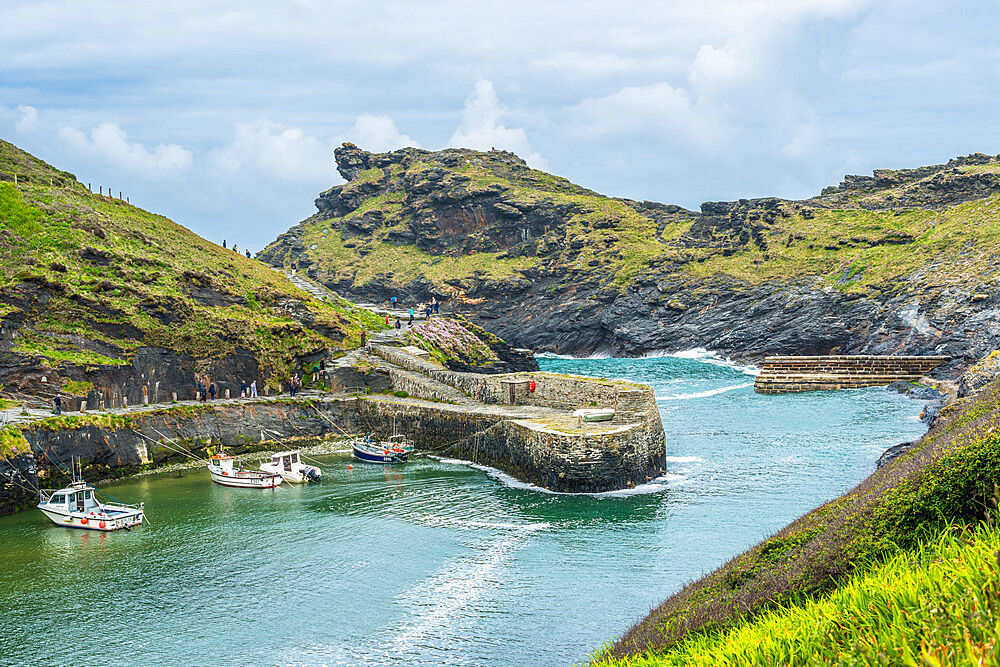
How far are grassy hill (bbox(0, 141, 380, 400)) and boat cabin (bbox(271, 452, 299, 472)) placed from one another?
35.8ft

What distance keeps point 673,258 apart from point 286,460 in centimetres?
9807

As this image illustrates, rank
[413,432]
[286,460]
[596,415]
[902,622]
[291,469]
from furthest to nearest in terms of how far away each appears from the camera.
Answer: [413,432] → [286,460] → [291,469] → [596,415] → [902,622]

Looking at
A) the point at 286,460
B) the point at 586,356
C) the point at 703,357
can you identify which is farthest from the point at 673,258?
the point at 286,460

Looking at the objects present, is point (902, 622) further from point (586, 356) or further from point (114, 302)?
point (586, 356)

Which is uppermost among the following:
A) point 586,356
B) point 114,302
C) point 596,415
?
point 114,302

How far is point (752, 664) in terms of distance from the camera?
679 centimetres

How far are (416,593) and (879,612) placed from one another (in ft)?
53.2

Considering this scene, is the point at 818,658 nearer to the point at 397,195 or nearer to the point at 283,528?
the point at 283,528

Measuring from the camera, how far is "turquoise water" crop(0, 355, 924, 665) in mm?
18078

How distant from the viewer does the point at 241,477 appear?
3384cm

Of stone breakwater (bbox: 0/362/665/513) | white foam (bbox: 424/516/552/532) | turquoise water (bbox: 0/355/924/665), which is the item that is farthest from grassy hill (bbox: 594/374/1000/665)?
stone breakwater (bbox: 0/362/665/513)

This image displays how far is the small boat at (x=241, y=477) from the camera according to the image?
1324 inches

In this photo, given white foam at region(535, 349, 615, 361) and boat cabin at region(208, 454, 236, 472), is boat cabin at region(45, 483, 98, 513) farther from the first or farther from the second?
white foam at region(535, 349, 615, 361)

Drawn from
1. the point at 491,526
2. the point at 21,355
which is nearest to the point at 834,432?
the point at 491,526
